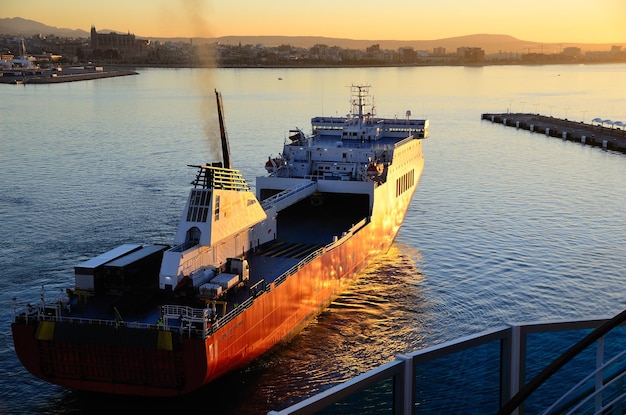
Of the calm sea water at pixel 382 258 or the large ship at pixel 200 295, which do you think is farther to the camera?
the calm sea water at pixel 382 258

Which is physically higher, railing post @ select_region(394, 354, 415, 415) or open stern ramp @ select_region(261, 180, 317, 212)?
railing post @ select_region(394, 354, 415, 415)

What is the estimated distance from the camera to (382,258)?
32.0 meters

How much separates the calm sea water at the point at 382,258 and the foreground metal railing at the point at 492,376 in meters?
12.6

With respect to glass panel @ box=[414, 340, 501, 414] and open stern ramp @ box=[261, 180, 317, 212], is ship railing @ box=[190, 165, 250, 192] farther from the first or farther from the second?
glass panel @ box=[414, 340, 501, 414]

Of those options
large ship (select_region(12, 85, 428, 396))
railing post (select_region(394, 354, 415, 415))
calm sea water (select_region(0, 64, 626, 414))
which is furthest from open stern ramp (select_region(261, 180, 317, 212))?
railing post (select_region(394, 354, 415, 415))

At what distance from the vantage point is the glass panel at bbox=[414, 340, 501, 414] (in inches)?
229

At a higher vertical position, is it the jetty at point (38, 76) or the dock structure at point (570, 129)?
the jetty at point (38, 76)

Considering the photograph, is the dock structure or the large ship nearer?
the large ship

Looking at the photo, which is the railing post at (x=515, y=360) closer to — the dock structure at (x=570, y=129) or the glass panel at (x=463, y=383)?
the glass panel at (x=463, y=383)

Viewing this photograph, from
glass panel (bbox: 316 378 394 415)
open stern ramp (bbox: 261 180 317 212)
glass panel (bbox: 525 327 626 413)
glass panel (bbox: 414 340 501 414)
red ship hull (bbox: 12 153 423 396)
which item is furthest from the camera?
open stern ramp (bbox: 261 180 317 212)

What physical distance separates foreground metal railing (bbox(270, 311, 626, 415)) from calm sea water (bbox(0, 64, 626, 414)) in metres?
12.6

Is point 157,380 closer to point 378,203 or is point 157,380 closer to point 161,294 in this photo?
point 161,294

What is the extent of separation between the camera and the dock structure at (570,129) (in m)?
71.2

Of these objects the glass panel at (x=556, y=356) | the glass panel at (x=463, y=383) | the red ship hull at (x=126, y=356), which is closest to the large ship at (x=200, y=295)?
the red ship hull at (x=126, y=356)
